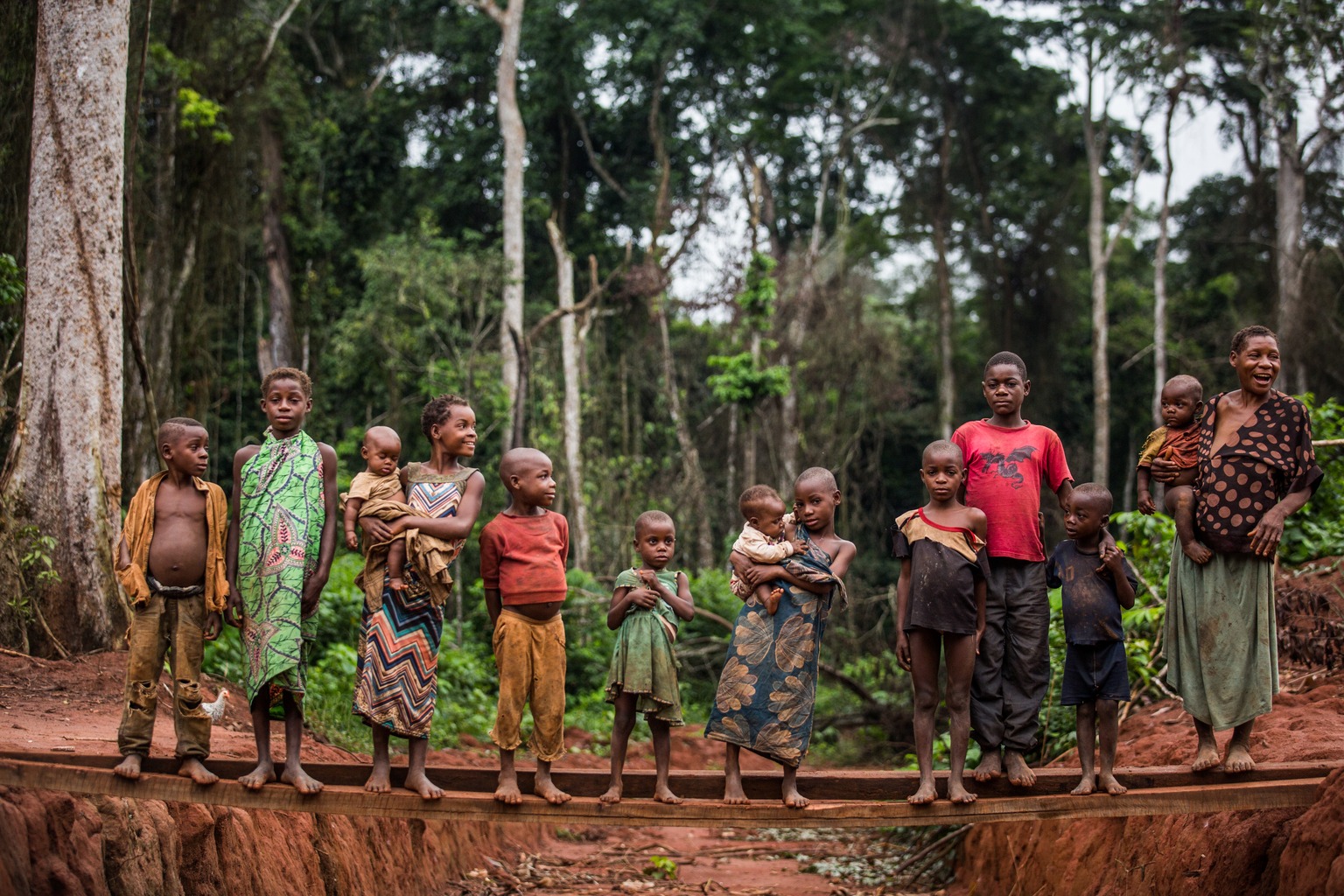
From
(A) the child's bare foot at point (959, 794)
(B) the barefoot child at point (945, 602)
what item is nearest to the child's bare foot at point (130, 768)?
(B) the barefoot child at point (945, 602)

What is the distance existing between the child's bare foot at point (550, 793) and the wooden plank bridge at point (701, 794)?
0.10 feet

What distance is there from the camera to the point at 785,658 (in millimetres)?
5098

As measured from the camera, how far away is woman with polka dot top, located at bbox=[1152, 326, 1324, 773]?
502cm

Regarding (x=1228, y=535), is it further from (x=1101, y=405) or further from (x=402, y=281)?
(x=1101, y=405)

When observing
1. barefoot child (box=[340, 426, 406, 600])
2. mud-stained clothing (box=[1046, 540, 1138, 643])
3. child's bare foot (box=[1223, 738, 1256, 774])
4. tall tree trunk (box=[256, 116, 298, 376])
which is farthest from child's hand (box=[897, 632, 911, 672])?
tall tree trunk (box=[256, 116, 298, 376])

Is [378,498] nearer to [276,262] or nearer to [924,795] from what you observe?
[924,795]

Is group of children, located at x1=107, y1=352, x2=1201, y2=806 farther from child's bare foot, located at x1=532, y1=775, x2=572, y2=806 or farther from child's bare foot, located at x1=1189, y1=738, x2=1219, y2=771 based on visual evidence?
child's bare foot, located at x1=1189, y1=738, x2=1219, y2=771

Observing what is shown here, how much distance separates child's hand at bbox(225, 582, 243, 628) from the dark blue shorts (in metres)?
3.54

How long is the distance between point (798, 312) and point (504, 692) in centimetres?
1905

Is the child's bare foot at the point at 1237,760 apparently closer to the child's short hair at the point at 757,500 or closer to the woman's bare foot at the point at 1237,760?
the woman's bare foot at the point at 1237,760

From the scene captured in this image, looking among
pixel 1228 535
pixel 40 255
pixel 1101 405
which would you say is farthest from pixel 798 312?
pixel 1228 535

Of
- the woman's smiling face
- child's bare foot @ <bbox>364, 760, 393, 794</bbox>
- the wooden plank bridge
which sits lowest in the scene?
the wooden plank bridge

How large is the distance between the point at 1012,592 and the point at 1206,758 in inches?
43.3

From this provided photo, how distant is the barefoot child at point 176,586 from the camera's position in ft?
15.7
